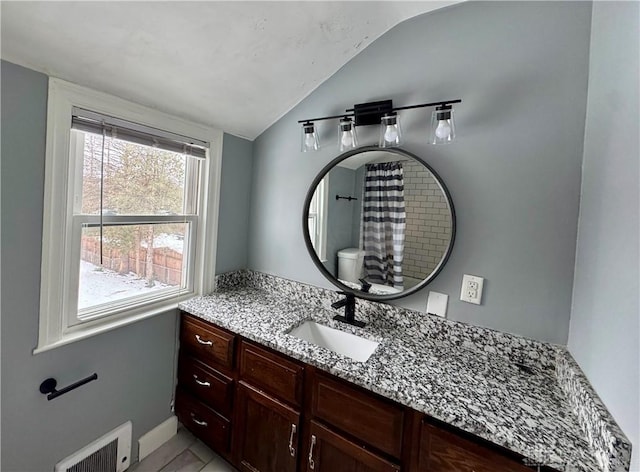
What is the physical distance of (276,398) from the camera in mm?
1303

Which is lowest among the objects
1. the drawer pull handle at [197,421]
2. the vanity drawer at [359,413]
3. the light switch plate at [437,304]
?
the drawer pull handle at [197,421]

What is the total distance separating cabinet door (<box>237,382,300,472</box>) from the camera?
1.26m

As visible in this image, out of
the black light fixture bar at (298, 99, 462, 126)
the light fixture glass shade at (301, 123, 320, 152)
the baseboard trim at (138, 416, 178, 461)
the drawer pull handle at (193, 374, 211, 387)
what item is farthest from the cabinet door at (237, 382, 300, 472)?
the black light fixture bar at (298, 99, 462, 126)

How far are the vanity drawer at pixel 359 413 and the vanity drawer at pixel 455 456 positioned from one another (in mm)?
90

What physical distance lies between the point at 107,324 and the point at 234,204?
1031 mm

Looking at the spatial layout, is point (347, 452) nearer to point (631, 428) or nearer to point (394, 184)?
point (631, 428)

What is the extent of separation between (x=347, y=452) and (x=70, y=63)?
1.97 m

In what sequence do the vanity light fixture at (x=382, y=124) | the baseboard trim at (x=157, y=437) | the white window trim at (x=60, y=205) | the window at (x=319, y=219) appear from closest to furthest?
the white window trim at (x=60, y=205) < the vanity light fixture at (x=382, y=124) < the baseboard trim at (x=157, y=437) < the window at (x=319, y=219)

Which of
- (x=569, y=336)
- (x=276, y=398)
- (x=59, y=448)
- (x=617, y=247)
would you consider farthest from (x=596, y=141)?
(x=59, y=448)

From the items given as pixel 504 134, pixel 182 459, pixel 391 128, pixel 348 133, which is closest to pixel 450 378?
pixel 504 134

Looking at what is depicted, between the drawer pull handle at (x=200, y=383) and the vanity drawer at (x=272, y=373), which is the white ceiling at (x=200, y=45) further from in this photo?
the drawer pull handle at (x=200, y=383)

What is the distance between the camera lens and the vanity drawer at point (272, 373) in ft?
4.03

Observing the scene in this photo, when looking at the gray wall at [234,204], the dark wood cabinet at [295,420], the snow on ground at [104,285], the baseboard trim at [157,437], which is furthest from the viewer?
the gray wall at [234,204]

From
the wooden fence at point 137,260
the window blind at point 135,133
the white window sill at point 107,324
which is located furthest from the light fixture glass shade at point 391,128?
the white window sill at point 107,324
